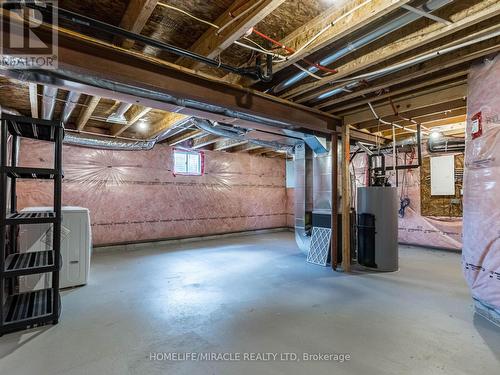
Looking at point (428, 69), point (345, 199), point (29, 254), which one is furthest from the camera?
point (345, 199)

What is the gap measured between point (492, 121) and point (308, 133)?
2281mm

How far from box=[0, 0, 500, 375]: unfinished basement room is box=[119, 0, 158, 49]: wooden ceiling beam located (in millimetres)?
13

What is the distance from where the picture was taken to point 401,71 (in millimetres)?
2740

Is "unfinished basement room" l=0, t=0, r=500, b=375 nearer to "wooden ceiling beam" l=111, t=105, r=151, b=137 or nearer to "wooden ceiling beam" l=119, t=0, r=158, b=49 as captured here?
"wooden ceiling beam" l=119, t=0, r=158, b=49

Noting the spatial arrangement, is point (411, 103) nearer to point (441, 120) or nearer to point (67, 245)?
point (441, 120)

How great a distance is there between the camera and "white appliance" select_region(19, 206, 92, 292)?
121 inches

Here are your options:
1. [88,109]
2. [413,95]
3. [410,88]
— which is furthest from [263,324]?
[88,109]

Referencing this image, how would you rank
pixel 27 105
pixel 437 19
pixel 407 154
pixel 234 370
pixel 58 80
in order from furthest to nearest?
pixel 407 154 → pixel 27 105 → pixel 58 80 → pixel 437 19 → pixel 234 370

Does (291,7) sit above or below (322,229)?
above

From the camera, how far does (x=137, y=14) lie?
1821mm

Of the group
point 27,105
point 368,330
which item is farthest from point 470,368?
point 27,105

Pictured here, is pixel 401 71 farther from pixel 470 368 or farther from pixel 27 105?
pixel 27 105

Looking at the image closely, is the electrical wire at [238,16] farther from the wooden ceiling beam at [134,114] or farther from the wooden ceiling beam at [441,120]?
the wooden ceiling beam at [441,120]

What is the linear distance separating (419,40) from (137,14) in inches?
84.9
